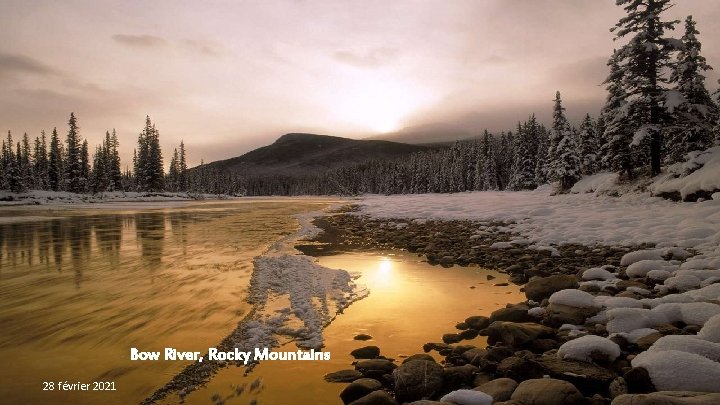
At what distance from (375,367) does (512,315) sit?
2793 mm

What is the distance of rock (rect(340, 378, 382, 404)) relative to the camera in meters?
4.33

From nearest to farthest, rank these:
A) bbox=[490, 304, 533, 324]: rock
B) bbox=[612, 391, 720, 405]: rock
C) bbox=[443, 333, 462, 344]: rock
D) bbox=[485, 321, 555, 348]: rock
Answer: bbox=[612, 391, 720, 405]: rock < bbox=[485, 321, 555, 348]: rock < bbox=[443, 333, 462, 344]: rock < bbox=[490, 304, 533, 324]: rock

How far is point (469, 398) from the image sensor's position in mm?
3857

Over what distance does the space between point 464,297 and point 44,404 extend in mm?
6962

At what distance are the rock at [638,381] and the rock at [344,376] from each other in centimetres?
291

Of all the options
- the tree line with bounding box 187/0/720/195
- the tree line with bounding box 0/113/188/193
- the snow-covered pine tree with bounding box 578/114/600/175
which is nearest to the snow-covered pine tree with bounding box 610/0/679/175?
the tree line with bounding box 187/0/720/195

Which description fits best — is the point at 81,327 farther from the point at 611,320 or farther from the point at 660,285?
the point at 660,285

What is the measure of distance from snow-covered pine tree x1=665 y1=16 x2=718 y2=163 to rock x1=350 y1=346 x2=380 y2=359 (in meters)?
22.4

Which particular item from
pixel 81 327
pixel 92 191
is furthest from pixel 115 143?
pixel 81 327

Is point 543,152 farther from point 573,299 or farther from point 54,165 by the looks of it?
point 54,165

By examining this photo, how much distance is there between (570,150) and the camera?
41.8 m

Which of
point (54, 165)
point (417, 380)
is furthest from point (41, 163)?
point (417, 380)

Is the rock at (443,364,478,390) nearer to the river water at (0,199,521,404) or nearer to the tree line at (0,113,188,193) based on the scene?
the river water at (0,199,521,404)

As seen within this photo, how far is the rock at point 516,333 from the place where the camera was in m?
5.39
